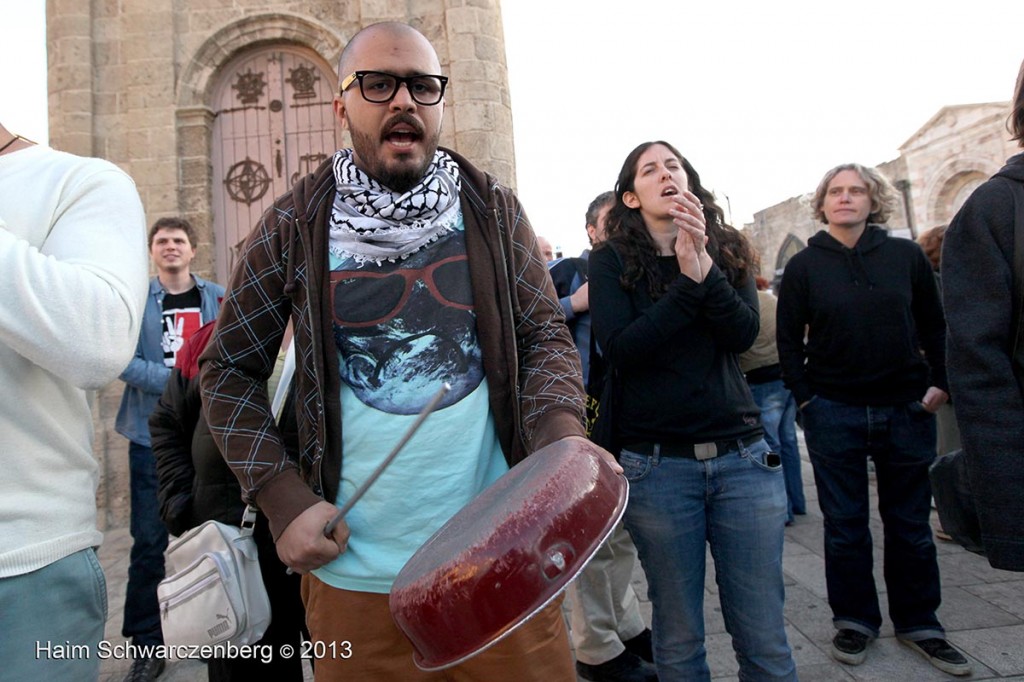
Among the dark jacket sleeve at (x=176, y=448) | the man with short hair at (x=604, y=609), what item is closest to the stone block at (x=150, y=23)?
the dark jacket sleeve at (x=176, y=448)

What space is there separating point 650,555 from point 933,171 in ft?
84.7

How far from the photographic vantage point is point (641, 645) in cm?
319

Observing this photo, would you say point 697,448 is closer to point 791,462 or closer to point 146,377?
point 146,377

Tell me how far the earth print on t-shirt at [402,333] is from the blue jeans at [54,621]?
630 millimetres

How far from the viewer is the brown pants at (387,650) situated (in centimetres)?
142

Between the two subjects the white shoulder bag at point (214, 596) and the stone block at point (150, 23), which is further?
the stone block at point (150, 23)

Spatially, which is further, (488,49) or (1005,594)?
(488,49)

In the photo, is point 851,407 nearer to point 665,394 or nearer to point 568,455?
point 665,394

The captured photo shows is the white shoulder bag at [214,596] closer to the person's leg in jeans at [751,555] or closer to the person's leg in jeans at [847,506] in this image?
the person's leg in jeans at [751,555]

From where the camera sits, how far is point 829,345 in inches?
121

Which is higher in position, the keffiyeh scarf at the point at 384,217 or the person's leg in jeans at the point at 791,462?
the keffiyeh scarf at the point at 384,217

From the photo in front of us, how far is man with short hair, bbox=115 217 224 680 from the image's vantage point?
11.2 ft

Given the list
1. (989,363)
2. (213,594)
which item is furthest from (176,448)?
(989,363)

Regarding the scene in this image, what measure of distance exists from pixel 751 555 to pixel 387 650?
1.20 metres
